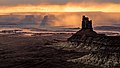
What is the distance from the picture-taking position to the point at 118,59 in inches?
5679

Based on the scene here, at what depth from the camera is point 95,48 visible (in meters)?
199

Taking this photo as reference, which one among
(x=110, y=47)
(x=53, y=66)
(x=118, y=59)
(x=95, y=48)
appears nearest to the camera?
(x=118, y=59)

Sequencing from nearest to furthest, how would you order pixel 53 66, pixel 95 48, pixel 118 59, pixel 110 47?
pixel 118 59 < pixel 53 66 < pixel 110 47 < pixel 95 48

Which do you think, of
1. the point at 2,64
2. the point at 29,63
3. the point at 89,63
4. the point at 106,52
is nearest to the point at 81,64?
the point at 89,63

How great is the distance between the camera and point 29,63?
535 ft

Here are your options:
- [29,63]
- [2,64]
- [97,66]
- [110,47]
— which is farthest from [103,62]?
[2,64]

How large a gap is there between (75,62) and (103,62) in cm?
1922

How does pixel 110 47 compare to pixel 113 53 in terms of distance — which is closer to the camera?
pixel 113 53

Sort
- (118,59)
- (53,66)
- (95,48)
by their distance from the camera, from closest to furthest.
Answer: (118,59)
(53,66)
(95,48)

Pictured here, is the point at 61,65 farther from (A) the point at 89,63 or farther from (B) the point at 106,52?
(B) the point at 106,52

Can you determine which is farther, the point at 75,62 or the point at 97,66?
the point at 75,62

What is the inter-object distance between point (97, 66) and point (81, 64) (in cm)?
1023

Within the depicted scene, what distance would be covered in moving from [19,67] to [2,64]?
14.2m

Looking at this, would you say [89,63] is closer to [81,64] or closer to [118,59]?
[81,64]
